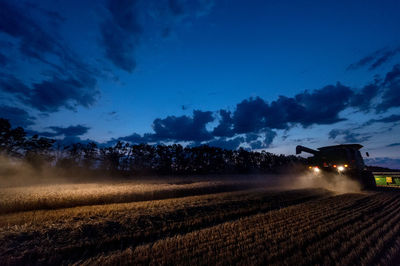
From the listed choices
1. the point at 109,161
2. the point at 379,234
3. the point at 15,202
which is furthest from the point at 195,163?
the point at 379,234

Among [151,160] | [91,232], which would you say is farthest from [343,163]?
[151,160]

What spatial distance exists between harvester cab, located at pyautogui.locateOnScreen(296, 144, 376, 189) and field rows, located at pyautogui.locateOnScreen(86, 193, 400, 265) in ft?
32.4

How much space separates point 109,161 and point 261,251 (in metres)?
58.9

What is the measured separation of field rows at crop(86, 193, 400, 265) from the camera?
10.7 ft

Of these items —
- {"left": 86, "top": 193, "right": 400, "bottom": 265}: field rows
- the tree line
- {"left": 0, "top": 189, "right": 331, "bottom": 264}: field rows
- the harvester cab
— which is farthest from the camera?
the tree line

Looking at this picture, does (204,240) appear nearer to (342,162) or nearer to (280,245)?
(280,245)

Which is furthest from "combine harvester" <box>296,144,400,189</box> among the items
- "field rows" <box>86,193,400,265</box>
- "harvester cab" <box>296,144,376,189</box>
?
"field rows" <box>86,193,400,265</box>

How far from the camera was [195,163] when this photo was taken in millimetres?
58781

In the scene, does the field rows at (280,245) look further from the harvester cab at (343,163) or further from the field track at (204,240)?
the harvester cab at (343,163)

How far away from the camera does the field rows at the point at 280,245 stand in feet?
10.7

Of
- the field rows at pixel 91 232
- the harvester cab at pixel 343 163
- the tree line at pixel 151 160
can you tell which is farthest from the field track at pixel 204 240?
the tree line at pixel 151 160

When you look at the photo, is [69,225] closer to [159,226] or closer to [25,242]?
[25,242]

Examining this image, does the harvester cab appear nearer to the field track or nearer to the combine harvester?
the combine harvester

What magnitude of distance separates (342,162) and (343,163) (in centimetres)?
10
